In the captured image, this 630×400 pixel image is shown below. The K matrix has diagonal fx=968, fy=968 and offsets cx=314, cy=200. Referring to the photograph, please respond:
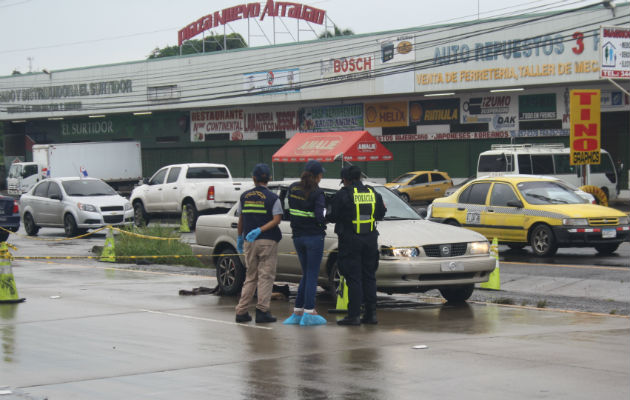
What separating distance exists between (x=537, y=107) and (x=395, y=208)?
1143 inches

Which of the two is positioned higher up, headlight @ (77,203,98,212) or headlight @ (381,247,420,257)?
headlight @ (381,247,420,257)

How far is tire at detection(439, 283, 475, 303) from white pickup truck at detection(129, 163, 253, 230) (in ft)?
52.2

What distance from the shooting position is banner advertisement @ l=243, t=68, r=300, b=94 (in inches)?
1873

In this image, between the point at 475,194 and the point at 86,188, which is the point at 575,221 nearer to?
the point at 475,194

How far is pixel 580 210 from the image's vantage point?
1867 cm

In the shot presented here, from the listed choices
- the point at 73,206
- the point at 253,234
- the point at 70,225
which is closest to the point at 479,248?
the point at 253,234

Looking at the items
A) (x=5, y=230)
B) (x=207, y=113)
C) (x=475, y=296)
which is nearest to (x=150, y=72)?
(x=207, y=113)

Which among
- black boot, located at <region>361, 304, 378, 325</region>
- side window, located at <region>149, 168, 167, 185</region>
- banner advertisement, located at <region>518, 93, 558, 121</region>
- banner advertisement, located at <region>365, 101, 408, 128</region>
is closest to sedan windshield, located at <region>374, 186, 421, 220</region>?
black boot, located at <region>361, 304, 378, 325</region>

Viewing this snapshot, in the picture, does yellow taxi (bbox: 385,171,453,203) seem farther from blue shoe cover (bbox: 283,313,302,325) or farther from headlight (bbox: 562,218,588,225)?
blue shoe cover (bbox: 283,313,302,325)

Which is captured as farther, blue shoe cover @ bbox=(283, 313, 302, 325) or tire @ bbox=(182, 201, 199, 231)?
tire @ bbox=(182, 201, 199, 231)

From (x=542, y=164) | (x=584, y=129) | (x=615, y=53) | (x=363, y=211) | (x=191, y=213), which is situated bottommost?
(x=191, y=213)

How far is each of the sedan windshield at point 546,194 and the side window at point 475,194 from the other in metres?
0.75

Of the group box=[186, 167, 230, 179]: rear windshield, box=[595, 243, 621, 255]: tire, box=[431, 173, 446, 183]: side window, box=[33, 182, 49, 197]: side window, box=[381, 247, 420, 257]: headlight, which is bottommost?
box=[595, 243, 621, 255]: tire

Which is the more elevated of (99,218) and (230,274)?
(230,274)
